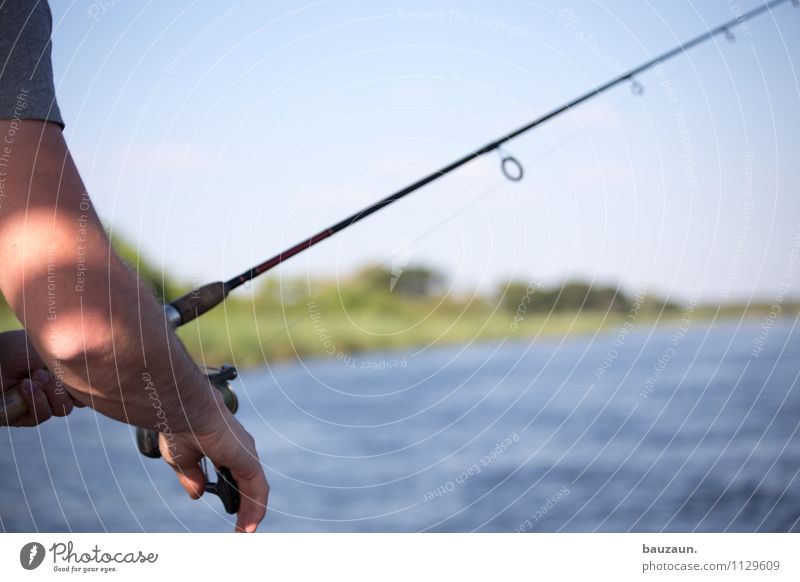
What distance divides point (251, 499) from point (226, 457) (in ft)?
0.31

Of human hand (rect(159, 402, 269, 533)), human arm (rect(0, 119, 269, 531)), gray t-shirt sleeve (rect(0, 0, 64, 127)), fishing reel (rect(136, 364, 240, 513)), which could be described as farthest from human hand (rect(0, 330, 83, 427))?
gray t-shirt sleeve (rect(0, 0, 64, 127))

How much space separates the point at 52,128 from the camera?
661 mm

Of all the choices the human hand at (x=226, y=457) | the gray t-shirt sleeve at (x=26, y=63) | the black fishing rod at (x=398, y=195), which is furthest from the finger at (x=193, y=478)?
the gray t-shirt sleeve at (x=26, y=63)

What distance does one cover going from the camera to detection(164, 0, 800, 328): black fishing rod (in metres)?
1.17

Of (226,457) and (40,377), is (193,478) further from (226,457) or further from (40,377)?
(40,377)

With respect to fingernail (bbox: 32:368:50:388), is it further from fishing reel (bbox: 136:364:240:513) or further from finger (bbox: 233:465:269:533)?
finger (bbox: 233:465:269:533)

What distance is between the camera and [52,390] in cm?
112

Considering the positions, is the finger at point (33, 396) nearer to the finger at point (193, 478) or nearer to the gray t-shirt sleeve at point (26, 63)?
the finger at point (193, 478)

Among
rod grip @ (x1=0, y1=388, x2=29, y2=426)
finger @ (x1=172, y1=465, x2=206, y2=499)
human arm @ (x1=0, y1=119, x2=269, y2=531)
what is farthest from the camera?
rod grip @ (x1=0, y1=388, x2=29, y2=426)
